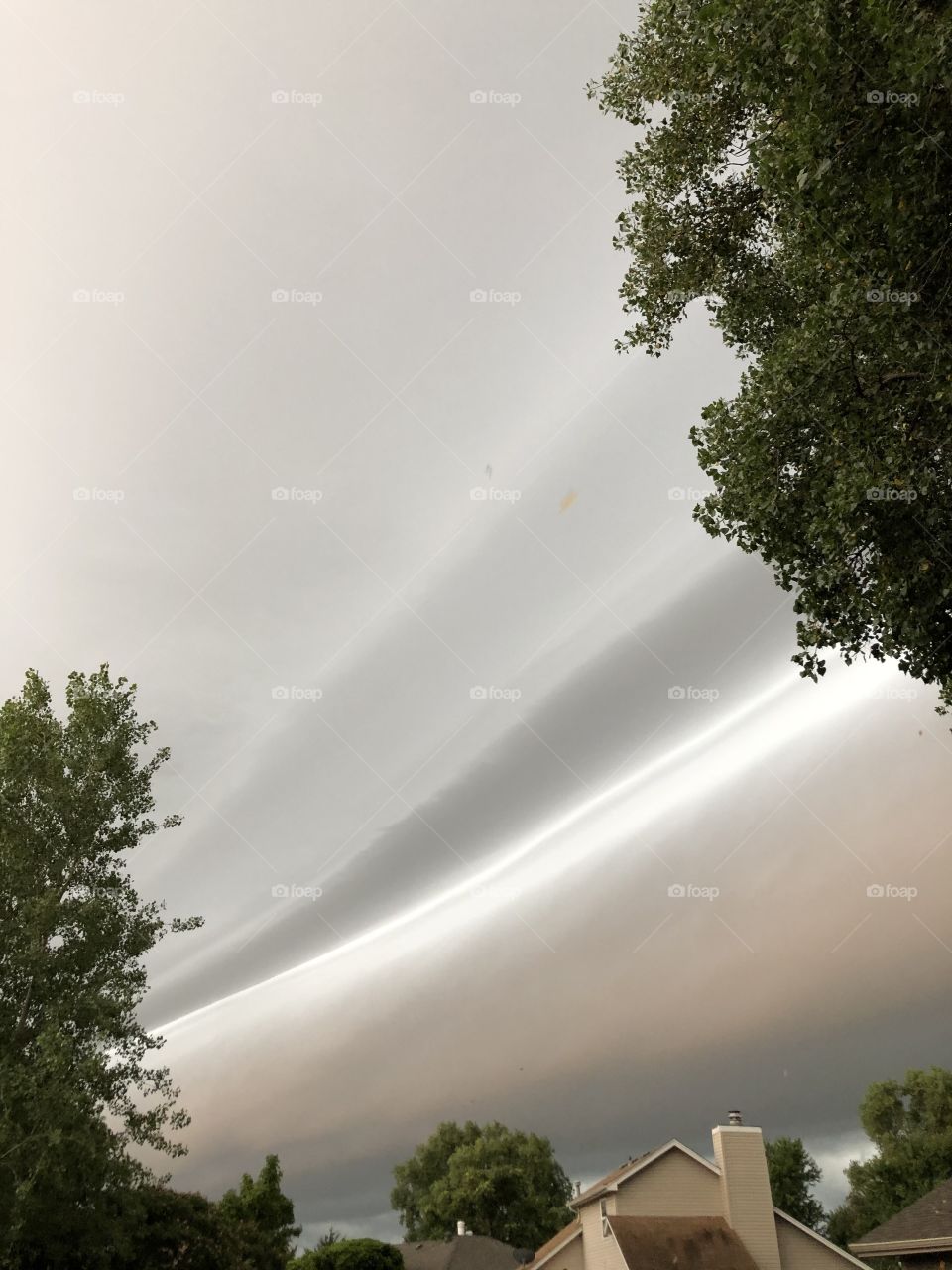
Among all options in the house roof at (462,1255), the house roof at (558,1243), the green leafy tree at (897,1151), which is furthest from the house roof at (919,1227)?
the green leafy tree at (897,1151)

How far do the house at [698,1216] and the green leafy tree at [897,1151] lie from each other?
109 ft

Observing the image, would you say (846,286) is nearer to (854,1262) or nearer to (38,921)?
(38,921)

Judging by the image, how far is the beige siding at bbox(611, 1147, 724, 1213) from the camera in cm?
3353

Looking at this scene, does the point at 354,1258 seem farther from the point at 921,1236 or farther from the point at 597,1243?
the point at 921,1236

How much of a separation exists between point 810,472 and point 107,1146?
1658 centimetres

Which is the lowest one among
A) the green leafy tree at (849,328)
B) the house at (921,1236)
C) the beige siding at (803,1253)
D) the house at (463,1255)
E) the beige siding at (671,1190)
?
the house at (463,1255)

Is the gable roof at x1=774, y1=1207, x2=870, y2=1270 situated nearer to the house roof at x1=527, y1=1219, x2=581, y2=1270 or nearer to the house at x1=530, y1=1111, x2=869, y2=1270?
the house at x1=530, y1=1111, x2=869, y2=1270

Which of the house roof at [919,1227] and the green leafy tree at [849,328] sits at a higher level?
the green leafy tree at [849,328]

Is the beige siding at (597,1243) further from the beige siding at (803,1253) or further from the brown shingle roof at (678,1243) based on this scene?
the beige siding at (803,1253)

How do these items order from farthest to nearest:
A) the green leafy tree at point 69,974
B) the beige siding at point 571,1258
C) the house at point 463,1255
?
1. the house at point 463,1255
2. the beige siding at point 571,1258
3. the green leafy tree at point 69,974

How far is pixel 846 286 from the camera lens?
36.2 ft

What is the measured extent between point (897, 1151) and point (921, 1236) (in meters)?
43.6

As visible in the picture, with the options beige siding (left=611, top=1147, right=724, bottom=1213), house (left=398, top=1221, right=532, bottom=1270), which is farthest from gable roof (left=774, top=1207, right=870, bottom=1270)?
house (left=398, top=1221, right=532, bottom=1270)

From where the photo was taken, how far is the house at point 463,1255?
5297cm
